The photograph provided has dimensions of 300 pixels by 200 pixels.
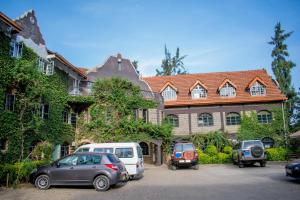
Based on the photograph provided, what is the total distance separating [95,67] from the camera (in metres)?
29.6

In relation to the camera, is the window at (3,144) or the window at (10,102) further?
the window at (10,102)

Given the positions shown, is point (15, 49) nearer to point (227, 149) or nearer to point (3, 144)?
point (3, 144)

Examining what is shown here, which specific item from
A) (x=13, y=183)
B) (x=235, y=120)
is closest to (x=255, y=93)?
(x=235, y=120)

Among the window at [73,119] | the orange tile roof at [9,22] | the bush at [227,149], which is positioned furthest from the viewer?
the bush at [227,149]

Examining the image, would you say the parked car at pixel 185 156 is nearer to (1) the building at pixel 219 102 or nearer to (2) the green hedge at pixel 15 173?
(1) the building at pixel 219 102

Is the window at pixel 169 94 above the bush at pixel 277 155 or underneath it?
above

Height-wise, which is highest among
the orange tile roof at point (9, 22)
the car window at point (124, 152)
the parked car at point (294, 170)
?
the orange tile roof at point (9, 22)

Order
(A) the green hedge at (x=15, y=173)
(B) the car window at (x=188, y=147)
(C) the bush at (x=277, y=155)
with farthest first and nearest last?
(C) the bush at (x=277, y=155)
(B) the car window at (x=188, y=147)
(A) the green hedge at (x=15, y=173)

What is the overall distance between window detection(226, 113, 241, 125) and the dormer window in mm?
4014

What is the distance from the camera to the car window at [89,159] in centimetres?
1220

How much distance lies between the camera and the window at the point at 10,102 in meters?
17.8

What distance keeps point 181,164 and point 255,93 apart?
15.9m

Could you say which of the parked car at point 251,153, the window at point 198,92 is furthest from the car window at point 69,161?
the window at point 198,92

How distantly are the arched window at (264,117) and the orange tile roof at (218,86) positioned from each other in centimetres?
134
